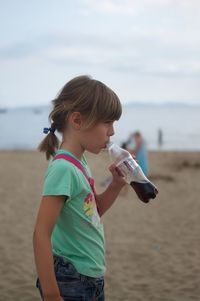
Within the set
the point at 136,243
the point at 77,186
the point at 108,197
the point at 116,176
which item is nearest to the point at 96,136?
the point at 77,186

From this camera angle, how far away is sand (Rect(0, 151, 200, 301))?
542cm

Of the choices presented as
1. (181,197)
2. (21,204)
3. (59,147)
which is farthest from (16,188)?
(59,147)

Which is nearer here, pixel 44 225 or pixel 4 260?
pixel 44 225

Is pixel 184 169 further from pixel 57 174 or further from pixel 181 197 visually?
pixel 57 174

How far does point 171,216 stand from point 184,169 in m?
8.14

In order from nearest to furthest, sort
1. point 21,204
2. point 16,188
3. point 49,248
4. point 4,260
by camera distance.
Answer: point 49,248 < point 4,260 < point 21,204 < point 16,188

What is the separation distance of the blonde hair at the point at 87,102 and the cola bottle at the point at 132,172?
0.20 m

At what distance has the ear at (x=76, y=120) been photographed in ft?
6.91

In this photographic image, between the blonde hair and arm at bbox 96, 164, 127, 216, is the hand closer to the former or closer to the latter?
arm at bbox 96, 164, 127, 216


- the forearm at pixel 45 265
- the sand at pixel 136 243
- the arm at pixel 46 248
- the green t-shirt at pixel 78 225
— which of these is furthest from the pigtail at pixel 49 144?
the sand at pixel 136 243

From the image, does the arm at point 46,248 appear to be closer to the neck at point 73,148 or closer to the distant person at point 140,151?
the neck at point 73,148

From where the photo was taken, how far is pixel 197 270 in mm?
6117

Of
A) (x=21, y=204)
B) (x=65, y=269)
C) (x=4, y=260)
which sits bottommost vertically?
(x=21, y=204)

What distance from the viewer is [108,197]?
2.48 m
